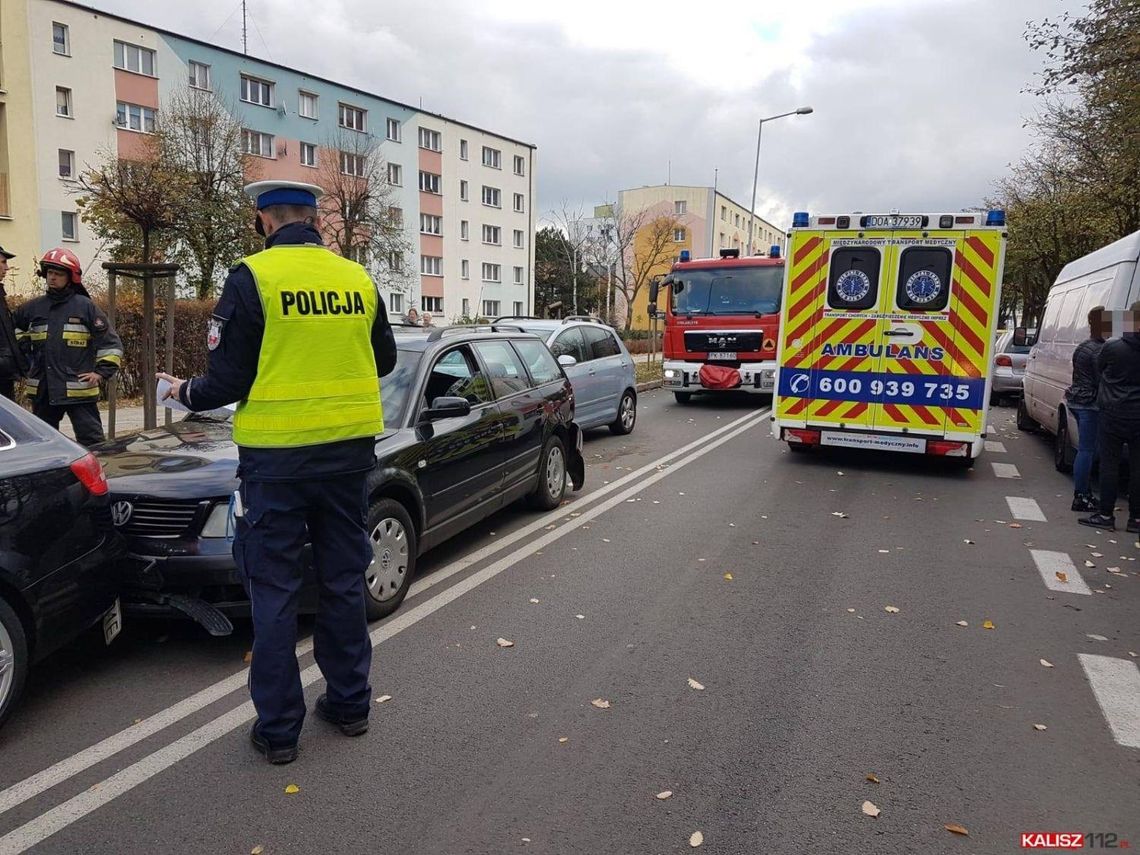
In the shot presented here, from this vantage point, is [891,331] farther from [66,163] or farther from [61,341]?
[66,163]

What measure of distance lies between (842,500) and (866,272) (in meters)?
2.84

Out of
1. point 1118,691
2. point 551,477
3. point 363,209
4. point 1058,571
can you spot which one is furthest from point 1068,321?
point 363,209

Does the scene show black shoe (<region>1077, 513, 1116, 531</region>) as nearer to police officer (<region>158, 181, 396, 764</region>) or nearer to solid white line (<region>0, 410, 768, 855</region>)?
solid white line (<region>0, 410, 768, 855</region>)

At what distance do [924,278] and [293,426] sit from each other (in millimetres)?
7897

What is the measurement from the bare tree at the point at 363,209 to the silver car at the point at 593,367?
1872 centimetres

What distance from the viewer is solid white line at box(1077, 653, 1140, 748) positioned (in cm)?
356

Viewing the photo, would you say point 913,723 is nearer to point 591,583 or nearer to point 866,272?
point 591,583

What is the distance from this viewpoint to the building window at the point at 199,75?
1280 inches

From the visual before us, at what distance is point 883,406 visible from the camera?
935 centimetres

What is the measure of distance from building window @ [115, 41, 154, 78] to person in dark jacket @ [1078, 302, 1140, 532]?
109ft

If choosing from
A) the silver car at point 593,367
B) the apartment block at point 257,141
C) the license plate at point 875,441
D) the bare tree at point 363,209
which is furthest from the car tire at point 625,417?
the bare tree at point 363,209

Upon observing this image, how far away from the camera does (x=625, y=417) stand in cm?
1251

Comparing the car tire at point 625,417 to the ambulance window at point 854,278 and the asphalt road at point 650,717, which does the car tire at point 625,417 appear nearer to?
the ambulance window at point 854,278

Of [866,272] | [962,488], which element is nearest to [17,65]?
[866,272]
